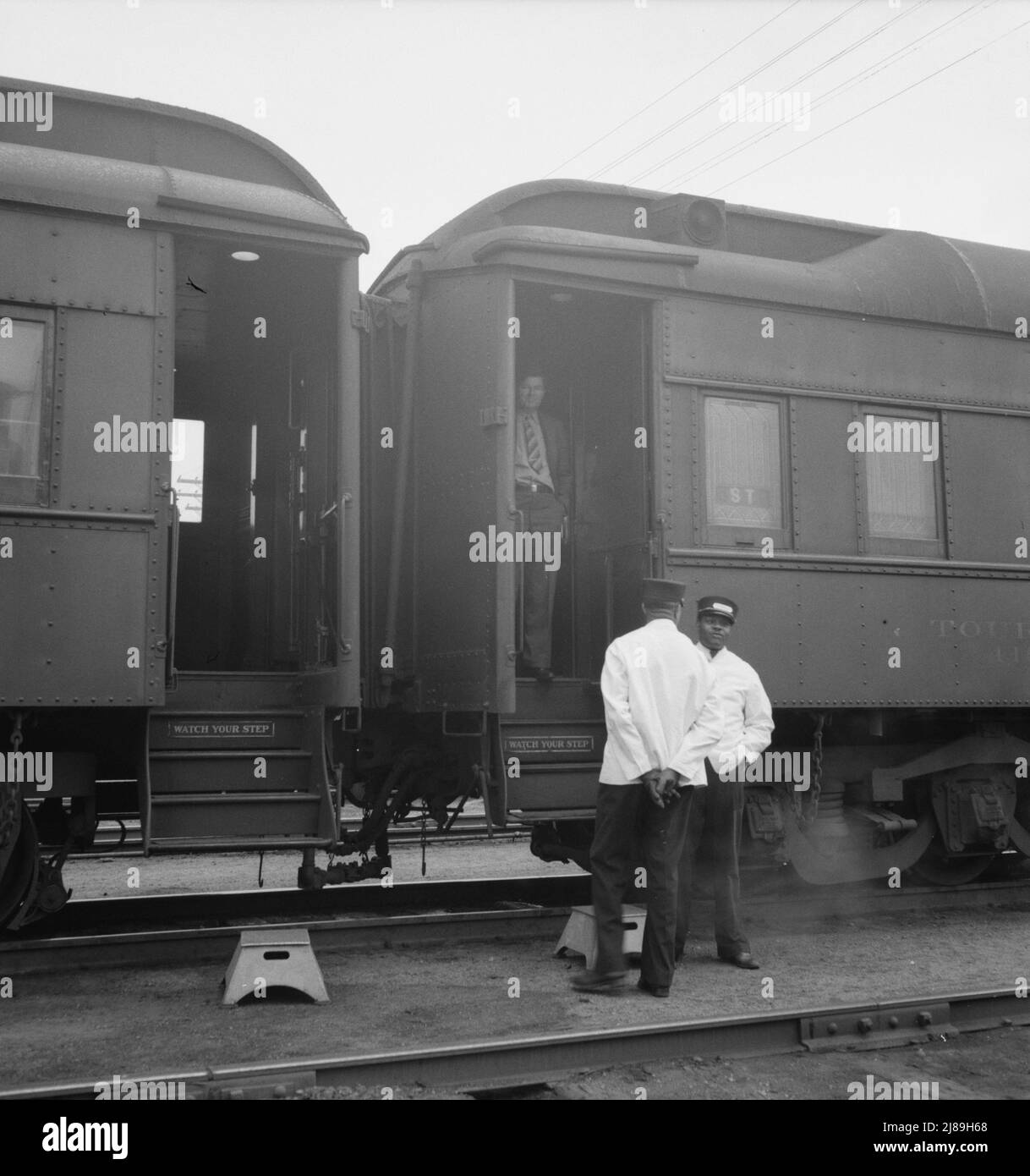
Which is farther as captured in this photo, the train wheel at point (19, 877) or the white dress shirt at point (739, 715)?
the white dress shirt at point (739, 715)

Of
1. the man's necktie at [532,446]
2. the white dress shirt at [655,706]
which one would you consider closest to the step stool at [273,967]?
the white dress shirt at [655,706]

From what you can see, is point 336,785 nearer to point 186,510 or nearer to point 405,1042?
point 405,1042

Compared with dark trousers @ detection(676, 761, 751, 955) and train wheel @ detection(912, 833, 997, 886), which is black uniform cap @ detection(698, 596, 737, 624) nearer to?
dark trousers @ detection(676, 761, 751, 955)

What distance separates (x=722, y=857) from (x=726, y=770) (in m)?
0.48

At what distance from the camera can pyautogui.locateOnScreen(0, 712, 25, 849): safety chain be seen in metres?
5.84

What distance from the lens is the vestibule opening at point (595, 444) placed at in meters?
7.50

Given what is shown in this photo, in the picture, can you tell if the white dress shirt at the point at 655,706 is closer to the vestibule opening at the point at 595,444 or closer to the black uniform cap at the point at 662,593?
the black uniform cap at the point at 662,593

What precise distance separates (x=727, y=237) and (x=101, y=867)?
7.46 m

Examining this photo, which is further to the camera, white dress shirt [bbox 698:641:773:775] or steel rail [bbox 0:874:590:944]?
steel rail [bbox 0:874:590:944]

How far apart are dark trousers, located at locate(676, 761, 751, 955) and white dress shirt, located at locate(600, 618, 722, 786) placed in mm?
624

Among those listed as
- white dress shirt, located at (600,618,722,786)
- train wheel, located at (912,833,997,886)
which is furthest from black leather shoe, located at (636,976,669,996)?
train wheel, located at (912,833,997,886)

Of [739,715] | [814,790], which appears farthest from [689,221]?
[814,790]

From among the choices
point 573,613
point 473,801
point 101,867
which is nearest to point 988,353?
point 573,613

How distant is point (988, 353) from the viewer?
8305mm
